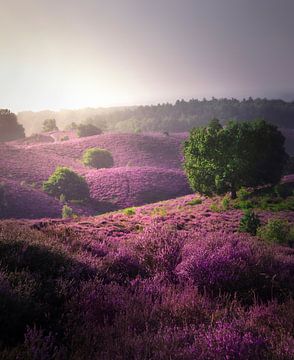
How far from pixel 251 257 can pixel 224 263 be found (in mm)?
924

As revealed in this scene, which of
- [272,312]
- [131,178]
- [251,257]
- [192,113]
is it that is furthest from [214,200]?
[192,113]

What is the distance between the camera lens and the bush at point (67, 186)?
39438mm

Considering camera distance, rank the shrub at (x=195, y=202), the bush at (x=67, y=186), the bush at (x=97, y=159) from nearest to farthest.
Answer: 1. the shrub at (x=195, y=202)
2. the bush at (x=67, y=186)
3. the bush at (x=97, y=159)

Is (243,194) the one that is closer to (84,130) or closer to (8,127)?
(84,130)

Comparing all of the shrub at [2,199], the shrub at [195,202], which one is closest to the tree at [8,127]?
Answer: the shrub at [2,199]

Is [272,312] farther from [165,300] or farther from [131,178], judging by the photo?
[131,178]

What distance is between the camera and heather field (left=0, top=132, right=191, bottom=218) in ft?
115

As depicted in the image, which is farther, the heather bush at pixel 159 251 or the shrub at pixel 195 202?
the shrub at pixel 195 202

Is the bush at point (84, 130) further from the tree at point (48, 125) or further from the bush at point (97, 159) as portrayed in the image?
the bush at point (97, 159)

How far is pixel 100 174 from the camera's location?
Result: 47562 millimetres

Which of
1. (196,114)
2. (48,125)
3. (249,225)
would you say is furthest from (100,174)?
(196,114)

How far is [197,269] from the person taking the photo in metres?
6.43

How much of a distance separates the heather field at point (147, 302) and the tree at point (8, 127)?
8264cm

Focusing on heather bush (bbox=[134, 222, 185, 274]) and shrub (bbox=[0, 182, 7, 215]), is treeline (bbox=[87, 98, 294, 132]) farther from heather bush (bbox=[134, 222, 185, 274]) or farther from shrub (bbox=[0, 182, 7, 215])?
heather bush (bbox=[134, 222, 185, 274])
